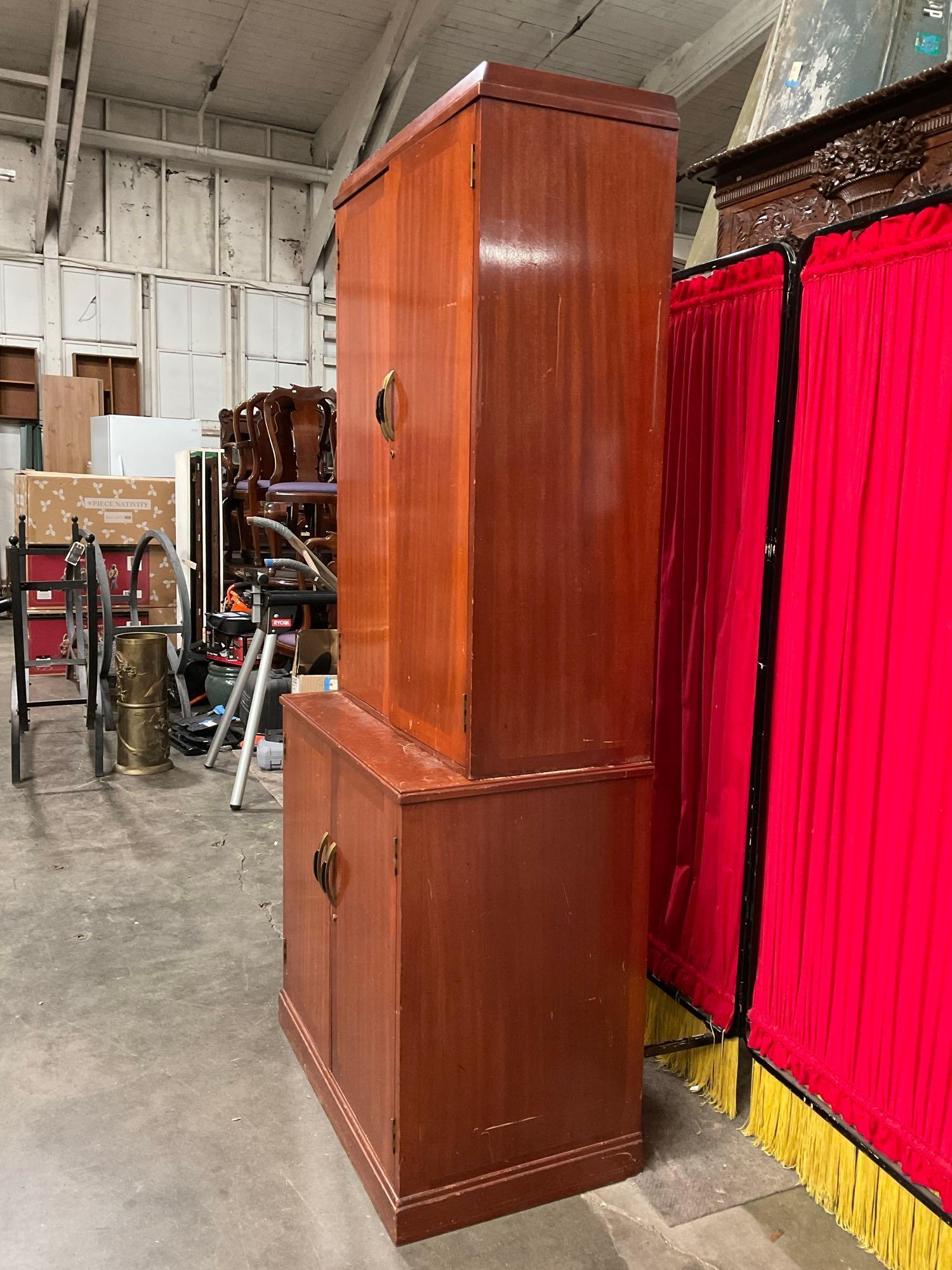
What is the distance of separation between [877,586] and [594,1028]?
0.96 metres

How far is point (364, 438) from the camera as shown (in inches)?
80.6

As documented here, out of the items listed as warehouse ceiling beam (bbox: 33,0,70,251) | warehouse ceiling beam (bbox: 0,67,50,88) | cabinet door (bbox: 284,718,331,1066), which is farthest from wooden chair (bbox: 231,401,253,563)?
warehouse ceiling beam (bbox: 0,67,50,88)

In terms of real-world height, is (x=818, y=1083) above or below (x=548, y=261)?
below

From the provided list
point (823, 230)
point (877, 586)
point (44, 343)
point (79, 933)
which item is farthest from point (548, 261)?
point (44, 343)

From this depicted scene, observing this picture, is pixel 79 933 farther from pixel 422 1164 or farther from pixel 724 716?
pixel 724 716

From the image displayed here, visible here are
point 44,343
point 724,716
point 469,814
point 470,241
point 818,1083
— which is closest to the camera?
point 470,241

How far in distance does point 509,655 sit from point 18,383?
1019cm

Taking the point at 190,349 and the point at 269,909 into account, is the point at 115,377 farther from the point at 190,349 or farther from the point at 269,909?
the point at 269,909

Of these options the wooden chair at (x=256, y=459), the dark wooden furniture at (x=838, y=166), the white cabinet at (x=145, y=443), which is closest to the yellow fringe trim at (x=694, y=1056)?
the dark wooden furniture at (x=838, y=166)

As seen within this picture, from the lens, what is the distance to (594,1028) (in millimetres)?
1818

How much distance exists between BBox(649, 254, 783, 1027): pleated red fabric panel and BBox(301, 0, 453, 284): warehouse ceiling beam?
6.99 m

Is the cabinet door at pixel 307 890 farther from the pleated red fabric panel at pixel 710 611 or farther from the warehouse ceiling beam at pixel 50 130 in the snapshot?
the warehouse ceiling beam at pixel 50 130

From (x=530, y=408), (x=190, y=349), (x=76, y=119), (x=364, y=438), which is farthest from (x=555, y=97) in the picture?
(x=190, y=349)

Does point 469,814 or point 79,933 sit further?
point 79,933
